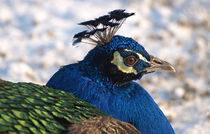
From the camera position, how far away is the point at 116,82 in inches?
88.1

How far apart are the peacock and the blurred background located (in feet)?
4.42

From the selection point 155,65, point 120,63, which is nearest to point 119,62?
point 120,63

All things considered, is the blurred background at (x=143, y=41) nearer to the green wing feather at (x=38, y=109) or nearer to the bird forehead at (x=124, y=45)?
the bird forehead at (x=124, y=45)

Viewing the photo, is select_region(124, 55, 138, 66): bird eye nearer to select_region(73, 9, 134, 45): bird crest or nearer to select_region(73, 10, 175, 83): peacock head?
select_region(73, 10, 175, 83): peacock head

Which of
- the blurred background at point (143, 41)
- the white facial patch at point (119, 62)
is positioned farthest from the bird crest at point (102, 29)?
the blurred background at point (143, 41)

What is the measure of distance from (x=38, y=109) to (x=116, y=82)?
61 centimetres

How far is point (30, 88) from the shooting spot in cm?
201

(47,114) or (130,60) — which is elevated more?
(130,60)

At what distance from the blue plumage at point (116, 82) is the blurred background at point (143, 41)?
4.36 feet

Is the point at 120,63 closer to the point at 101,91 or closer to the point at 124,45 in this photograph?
the point at 124,45

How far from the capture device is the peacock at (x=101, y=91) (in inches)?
71.7

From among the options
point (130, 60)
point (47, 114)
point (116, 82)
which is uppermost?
point (130, 60)

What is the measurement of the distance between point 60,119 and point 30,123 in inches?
6.4

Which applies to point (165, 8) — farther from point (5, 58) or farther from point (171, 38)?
point (5, 58)
